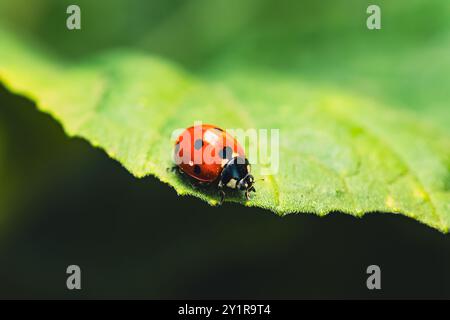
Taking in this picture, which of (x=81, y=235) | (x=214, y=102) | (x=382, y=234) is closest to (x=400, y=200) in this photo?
(x=382, y=234)

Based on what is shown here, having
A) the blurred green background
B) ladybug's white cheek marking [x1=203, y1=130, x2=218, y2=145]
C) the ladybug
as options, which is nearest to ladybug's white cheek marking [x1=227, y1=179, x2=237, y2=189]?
the ladybug

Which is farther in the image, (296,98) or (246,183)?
(296,98)

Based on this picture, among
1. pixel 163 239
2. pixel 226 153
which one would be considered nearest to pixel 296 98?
pixel 226 153

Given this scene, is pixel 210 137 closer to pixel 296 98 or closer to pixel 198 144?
pixel 198 144

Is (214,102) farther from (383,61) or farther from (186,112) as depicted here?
(383,61)

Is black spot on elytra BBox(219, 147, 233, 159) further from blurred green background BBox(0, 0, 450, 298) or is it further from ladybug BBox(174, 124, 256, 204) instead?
blurred green background BBox(0, 0, 450, 298)
